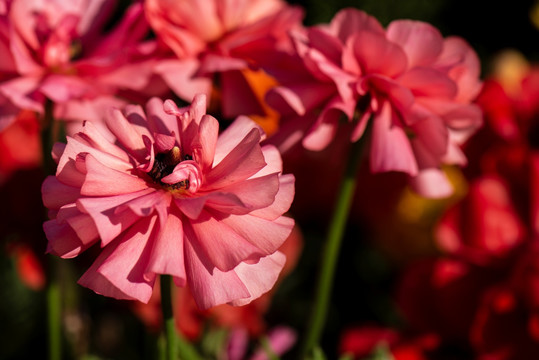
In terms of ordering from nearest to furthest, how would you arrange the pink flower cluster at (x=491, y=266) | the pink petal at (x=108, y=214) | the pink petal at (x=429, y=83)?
the pink petal at (x=108, y=214), the pink petal at (x=429, y=83), the pink flower cluster at (x=491, y=266)

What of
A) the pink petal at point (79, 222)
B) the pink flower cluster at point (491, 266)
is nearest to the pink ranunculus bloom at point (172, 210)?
the pink petal at point (79, 222)

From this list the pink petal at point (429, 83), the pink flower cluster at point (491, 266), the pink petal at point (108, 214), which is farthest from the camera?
the pink flower cluster at point (491, 266)

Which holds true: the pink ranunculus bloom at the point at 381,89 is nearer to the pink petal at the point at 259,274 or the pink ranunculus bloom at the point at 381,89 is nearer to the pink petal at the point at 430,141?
the pink petal at the point at 430,141

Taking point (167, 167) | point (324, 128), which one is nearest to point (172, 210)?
point (167, 167)

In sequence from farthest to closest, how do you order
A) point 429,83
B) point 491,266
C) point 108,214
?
point 491,266, point 429,83, point 108,214

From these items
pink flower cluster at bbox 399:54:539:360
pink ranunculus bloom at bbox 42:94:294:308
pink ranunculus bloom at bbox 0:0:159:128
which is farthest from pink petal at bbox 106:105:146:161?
pink flower cluster at bbox 399:54:539:360

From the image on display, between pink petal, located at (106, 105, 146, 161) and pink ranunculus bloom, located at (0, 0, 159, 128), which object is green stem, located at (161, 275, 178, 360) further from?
pink ranunculus bloom, located at (0, 0, 159, 128)

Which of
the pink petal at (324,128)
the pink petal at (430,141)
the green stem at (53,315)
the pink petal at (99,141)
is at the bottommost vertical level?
the green stem at (53,315)

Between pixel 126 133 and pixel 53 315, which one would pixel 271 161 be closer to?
pixel 126 133
